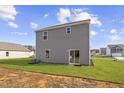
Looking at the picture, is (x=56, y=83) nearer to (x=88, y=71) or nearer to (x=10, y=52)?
(x=88, y=71)

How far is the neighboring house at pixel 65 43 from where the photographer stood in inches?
728

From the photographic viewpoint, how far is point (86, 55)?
18.2 meters

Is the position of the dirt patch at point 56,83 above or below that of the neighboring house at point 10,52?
below

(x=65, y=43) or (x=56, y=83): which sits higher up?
(x=65, y=43)

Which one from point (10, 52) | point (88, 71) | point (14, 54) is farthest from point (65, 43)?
point (14, 54)

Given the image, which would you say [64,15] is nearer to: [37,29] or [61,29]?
[61,29]

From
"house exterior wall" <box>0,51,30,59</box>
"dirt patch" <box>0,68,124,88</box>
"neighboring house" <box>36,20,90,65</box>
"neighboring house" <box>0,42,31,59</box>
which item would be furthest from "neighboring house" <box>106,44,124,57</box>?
"dirt patch" <box>0,68,124,88</box>

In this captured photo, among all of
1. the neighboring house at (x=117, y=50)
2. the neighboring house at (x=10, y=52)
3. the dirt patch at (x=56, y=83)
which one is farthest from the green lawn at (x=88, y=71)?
the neighboring house at (x=117, y=50)

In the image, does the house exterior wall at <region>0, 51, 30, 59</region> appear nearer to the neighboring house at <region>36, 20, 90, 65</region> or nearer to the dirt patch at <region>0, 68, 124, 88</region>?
the neighboring house at <region>36, 20, 90, 65</region>

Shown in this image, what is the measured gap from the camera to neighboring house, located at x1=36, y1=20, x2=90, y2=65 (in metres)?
18.5

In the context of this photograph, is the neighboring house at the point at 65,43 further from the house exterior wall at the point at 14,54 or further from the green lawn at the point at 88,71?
the house exterior wall at the point at 14,54

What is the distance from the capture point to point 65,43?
66.5 ft

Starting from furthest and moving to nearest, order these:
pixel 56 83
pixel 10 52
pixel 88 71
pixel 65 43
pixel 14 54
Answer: pixel 14 54 → pixel 10 52 → pixel 65 43 → pixel 88 71 → pixel 56 83
